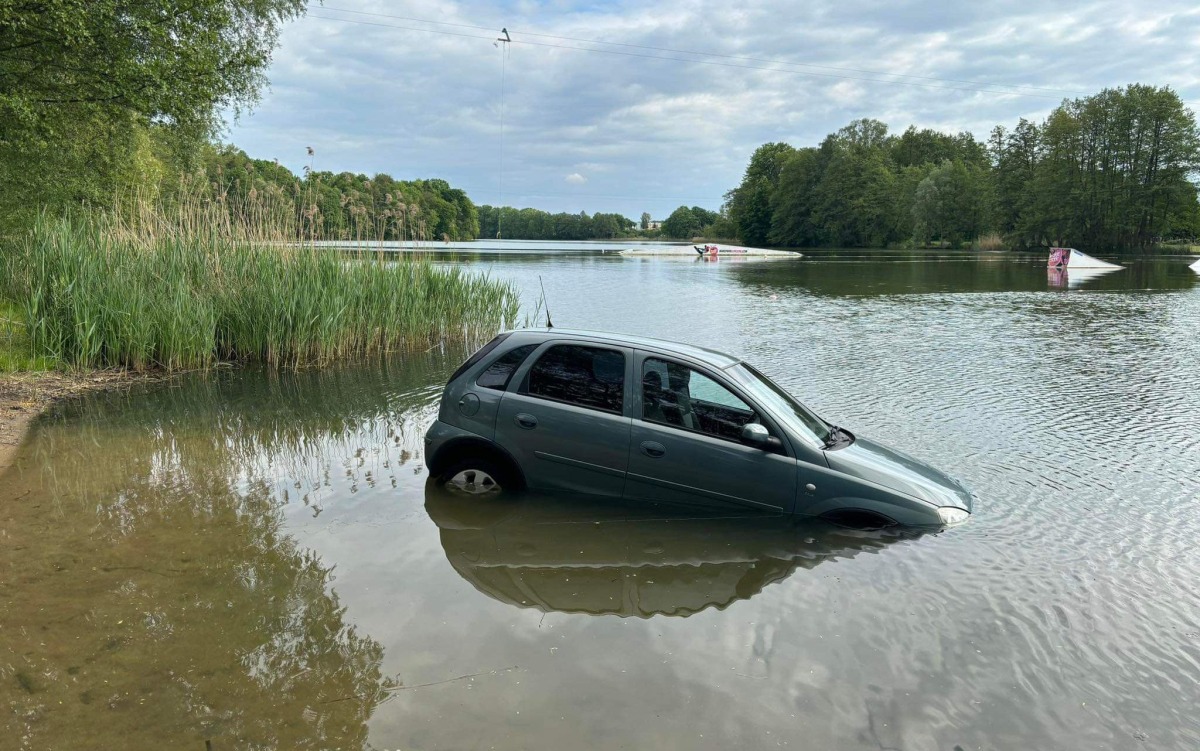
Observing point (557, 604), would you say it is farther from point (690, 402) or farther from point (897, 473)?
point (897, 473)

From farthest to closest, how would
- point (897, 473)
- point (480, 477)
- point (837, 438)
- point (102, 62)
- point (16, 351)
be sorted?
1. point (16, 351)
2. point (102, 62)
3. point (480, 477)
4. point (837, 438)
5. point (897, 473)

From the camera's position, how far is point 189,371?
521 inches

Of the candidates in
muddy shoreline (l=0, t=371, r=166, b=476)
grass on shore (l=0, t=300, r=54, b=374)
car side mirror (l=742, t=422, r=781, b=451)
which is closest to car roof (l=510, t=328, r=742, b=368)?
car side mirror (l=742, t=422, r=781, b=451)

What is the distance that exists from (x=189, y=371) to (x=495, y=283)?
8.18m

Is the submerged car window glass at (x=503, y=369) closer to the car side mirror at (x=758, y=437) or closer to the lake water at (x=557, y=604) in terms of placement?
the lake water at (x=557, y=604)

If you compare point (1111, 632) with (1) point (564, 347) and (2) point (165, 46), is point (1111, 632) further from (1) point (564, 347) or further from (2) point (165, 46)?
(2) point (165, 46)

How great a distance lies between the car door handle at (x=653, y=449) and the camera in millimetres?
6262

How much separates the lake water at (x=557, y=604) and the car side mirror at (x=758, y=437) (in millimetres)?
696

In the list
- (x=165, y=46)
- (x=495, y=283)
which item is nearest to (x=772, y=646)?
(x=165, y=46)

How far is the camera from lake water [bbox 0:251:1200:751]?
3.71 metres

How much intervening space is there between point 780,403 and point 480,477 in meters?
2.81

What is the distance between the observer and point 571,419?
6438 mm

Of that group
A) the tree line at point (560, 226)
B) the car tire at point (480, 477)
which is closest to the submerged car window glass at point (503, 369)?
the car tire at point (480, 477)

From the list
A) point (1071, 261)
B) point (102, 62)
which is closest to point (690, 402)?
point (102, 62)
